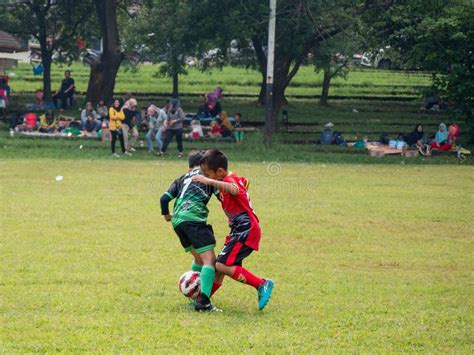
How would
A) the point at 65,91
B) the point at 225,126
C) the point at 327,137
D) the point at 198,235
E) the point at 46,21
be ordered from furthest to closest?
the point at 46,21 → the point at 65,91 → the point at 327,137 → the point at 225,126 → the point at 198,235

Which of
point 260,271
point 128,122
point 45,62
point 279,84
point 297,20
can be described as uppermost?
point 297,20

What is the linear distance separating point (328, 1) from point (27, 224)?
18.6 meters

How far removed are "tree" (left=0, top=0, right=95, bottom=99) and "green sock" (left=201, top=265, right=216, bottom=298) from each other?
101 ft

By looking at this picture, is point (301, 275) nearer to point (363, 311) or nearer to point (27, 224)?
point (363, 311)

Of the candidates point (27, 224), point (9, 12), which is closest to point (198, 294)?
point (27, 224)

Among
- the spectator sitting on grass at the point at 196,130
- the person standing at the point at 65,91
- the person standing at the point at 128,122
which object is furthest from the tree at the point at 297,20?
the person standing at the point at 65,91

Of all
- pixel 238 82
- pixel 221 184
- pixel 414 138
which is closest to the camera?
pixel 221 184

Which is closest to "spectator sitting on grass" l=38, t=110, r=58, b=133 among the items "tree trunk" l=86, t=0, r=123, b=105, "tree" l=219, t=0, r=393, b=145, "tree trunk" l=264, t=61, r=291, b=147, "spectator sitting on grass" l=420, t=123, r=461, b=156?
"tree trunk" l=86, t=0, r=123, b=105

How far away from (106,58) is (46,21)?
5.96m

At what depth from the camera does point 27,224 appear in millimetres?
15312

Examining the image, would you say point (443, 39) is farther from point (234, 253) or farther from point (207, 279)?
point (207, 279)

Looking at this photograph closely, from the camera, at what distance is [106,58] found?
36.0 meters

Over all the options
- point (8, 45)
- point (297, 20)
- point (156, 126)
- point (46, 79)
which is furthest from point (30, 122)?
point (297, 20)

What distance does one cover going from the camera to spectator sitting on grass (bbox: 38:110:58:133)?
3162 centimetres
